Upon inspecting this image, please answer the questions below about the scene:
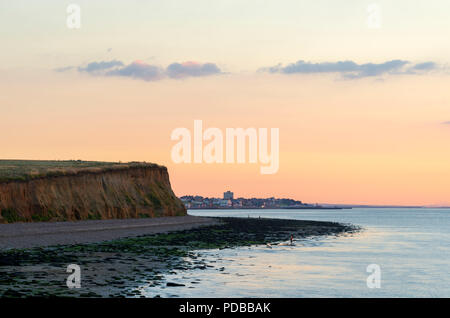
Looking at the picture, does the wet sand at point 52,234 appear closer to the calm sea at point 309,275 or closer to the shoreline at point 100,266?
the shoreline at point 100,266

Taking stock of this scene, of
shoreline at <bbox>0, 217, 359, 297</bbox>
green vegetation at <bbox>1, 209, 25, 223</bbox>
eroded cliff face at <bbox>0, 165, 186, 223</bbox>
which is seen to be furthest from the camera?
eroded cliff face at <bbox>0, 165, 186, 223</bbox>

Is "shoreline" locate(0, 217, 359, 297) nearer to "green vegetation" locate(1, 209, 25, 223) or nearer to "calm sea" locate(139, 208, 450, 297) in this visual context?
"calm sea" locate(139, 208, 450, 297)

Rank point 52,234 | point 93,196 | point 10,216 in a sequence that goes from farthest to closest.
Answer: point 93,196 < point 10,216 < point 52,234

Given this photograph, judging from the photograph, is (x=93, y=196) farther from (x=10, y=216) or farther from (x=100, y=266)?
(x=100, y=266)

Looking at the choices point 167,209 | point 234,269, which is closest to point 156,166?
point 167,209

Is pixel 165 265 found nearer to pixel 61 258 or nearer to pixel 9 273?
pixel 61 258

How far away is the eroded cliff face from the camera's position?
6619 centimetres

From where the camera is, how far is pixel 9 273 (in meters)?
28.5

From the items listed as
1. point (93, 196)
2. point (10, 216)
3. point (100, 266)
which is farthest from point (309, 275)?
point (93, 196)

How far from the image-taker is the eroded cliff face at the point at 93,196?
6619 centimetres

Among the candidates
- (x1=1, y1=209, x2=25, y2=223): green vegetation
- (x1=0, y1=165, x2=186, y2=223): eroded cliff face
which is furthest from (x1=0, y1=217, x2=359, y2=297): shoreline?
(x1=0, y1=165, x2=186, y2=223): eroded cliff face

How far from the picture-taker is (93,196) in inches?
3187
